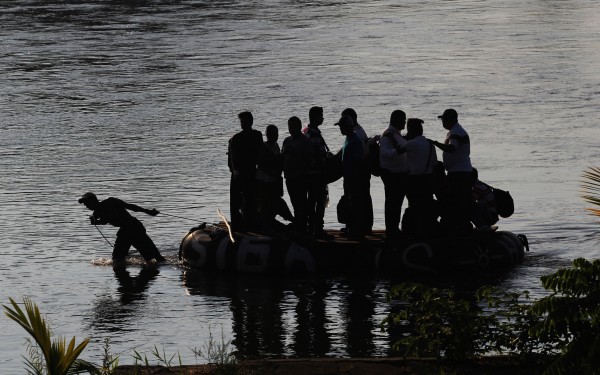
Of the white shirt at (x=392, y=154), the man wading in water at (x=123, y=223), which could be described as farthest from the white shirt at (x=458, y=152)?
the man wading in water at (x=123, y=223)

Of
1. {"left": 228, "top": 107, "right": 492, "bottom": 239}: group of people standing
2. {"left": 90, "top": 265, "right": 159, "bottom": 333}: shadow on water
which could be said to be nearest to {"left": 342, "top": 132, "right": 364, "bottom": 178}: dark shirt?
{"left": 228, "top": 107, "right": 492, "bottom": 239}: group of people standing

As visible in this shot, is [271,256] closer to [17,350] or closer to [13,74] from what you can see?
[17,350]

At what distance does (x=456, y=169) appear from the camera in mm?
18594

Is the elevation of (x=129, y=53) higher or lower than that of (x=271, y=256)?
higher

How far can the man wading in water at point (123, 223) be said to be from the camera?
2027 cm

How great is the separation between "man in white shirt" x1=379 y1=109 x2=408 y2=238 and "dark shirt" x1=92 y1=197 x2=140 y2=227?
12.4 ft

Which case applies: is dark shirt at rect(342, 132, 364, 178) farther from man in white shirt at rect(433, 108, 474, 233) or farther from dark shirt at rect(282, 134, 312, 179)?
man in white shirt at rect(433, 108, 474, 233)

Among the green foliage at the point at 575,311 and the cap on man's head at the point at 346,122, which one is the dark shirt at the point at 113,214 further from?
the green foliage at the point at 575,311

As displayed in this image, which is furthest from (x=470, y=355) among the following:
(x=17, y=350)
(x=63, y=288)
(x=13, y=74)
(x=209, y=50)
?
(x=209, y=50)

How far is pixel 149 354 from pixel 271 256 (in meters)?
4.23

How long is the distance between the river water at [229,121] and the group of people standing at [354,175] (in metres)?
0.94

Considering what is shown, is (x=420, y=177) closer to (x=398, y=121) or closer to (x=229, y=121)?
(x=398, y=121)

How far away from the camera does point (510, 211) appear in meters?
19.3

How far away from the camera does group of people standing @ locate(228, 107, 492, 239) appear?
18.5 meters
